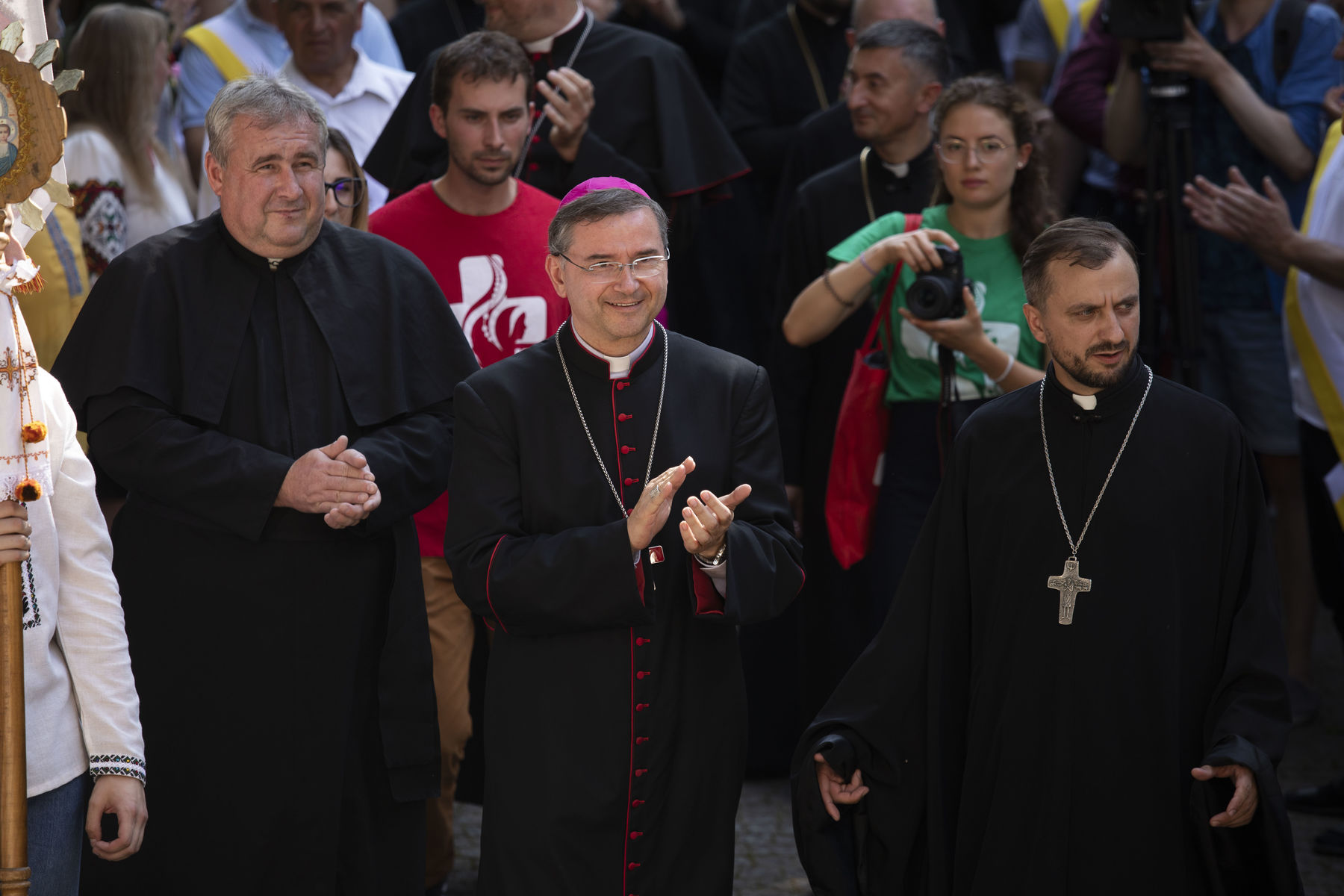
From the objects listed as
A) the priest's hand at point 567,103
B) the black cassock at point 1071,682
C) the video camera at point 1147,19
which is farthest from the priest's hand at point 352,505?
the video camera at point 1147,19

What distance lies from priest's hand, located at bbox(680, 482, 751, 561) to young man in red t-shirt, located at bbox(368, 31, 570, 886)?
1578 mm

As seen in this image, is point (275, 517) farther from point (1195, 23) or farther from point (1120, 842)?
point (1195, 23)

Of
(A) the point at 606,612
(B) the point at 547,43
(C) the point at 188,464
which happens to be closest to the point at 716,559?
A: (A) the point at 606,612

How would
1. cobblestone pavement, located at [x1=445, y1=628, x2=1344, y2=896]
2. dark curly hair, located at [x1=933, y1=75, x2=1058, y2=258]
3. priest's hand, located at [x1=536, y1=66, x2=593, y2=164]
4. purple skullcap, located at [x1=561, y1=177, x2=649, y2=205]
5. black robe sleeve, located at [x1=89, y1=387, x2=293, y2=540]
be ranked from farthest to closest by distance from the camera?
priest's hand, located at [x1=536, y1=66, x2=593, y2=164] → cobblestone pavement, located at [x1=445, y1=628, x2=1344, y2=896] → dark curly hair, located at [x1=933, y1=75, x2=1058, y2=258] → black robe sleeve, located at [x1=89, y1=387, x2=293, y2=540] → purple skullcap, located at [x1=561, y1=177, x2=649, y2=205]

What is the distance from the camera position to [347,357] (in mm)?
3988

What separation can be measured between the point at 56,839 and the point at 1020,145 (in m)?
3.22

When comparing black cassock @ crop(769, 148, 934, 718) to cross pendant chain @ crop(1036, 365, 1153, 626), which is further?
black cassock @ crop(769, 148, 934, 718)

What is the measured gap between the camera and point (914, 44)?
5.27 meters

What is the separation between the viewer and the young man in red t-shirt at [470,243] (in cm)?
476

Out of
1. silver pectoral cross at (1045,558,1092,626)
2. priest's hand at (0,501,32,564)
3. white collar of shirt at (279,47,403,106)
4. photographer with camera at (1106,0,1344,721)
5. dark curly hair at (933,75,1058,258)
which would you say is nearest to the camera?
priest's hand at (0,501,32,564)

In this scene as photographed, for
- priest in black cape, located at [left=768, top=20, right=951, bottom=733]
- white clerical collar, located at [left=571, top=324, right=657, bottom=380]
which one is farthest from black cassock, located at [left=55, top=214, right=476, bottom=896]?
priest in black cape, located at [left=768, top=20, right=951, bottom=733]

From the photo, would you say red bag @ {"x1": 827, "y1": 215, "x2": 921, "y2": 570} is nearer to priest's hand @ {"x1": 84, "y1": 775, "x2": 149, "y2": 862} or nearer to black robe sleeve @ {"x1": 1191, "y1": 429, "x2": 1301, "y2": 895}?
black robe sleeve @ {"x1": 1191, "y1": 429, "x2": 1301, "y2": 895}

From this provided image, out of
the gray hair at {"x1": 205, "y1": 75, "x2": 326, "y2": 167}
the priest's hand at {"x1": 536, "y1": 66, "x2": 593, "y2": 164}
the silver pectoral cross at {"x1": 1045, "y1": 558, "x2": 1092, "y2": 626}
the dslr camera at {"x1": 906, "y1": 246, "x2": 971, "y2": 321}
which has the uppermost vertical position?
the priest's hand at {"x1": 536, "y1": 66, "x2": 593, "y2": 164}

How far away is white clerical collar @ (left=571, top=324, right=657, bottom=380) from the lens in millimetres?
3660
